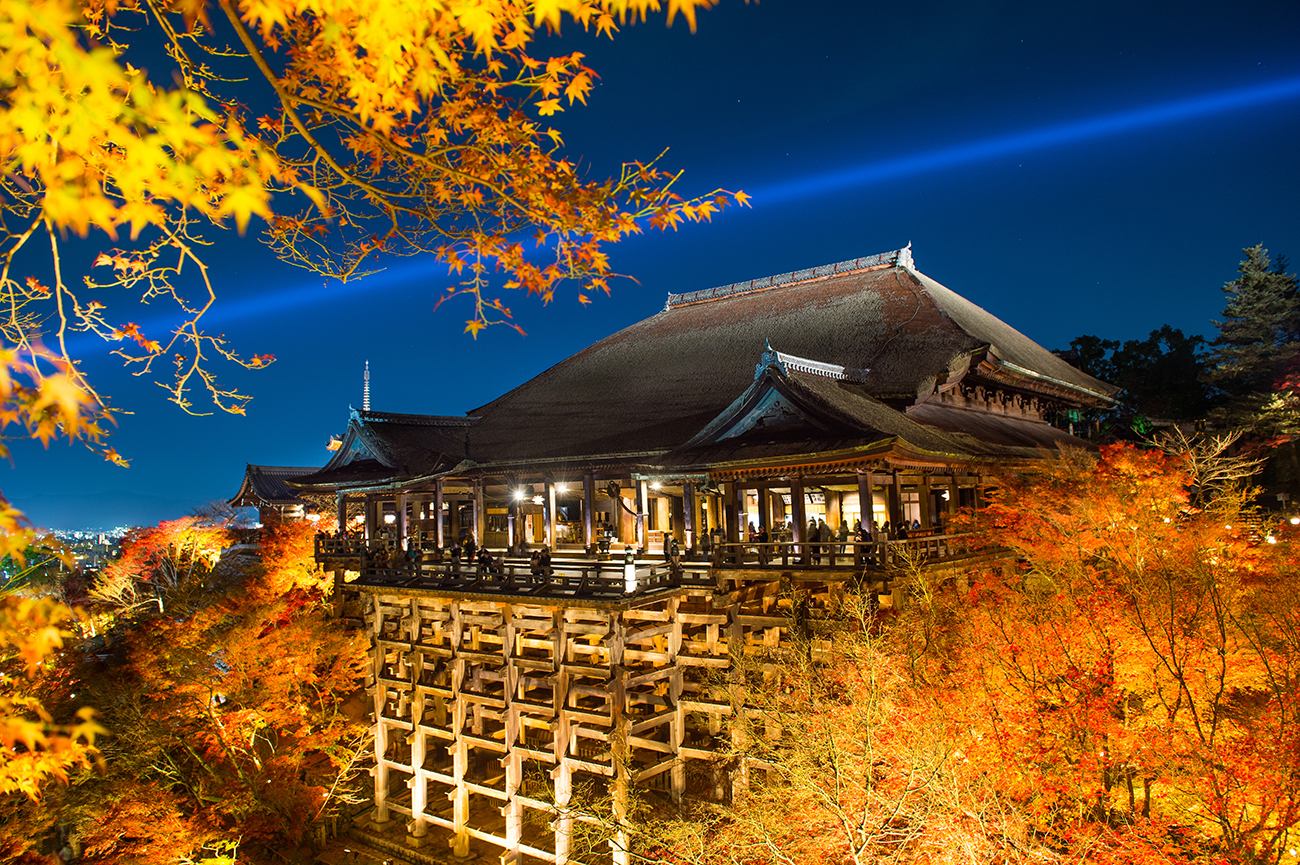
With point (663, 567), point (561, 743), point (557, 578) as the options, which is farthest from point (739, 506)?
point (561, 743)

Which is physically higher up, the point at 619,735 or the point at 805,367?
the point at 805,367

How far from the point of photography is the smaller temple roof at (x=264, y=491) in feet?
141

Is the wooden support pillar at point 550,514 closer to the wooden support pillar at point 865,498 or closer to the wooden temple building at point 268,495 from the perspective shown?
the wooden support pillar at point 865,498

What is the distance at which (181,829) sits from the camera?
657 inches

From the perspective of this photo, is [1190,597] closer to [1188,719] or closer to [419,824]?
[1188,719]

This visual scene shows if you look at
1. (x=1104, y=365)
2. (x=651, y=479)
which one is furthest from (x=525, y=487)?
(x=1104, y=365)

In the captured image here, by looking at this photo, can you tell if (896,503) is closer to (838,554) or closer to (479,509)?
(838,554)

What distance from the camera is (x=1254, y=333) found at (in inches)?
1362

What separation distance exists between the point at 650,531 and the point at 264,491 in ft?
98.5

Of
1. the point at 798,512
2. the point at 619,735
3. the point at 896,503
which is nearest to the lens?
the point at 619,735

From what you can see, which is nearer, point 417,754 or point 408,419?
point 417,754

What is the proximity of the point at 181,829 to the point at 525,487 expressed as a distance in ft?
41.2

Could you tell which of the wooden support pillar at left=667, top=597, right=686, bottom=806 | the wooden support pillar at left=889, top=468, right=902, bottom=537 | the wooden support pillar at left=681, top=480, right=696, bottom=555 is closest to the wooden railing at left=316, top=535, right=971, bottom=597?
the wooden support pillar at left=889, top=468, right=902, bottom=537

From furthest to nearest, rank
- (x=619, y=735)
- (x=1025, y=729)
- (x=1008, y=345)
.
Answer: (x=1008, y=345)
(x=619, y=735)
(x=1025, y=729)
